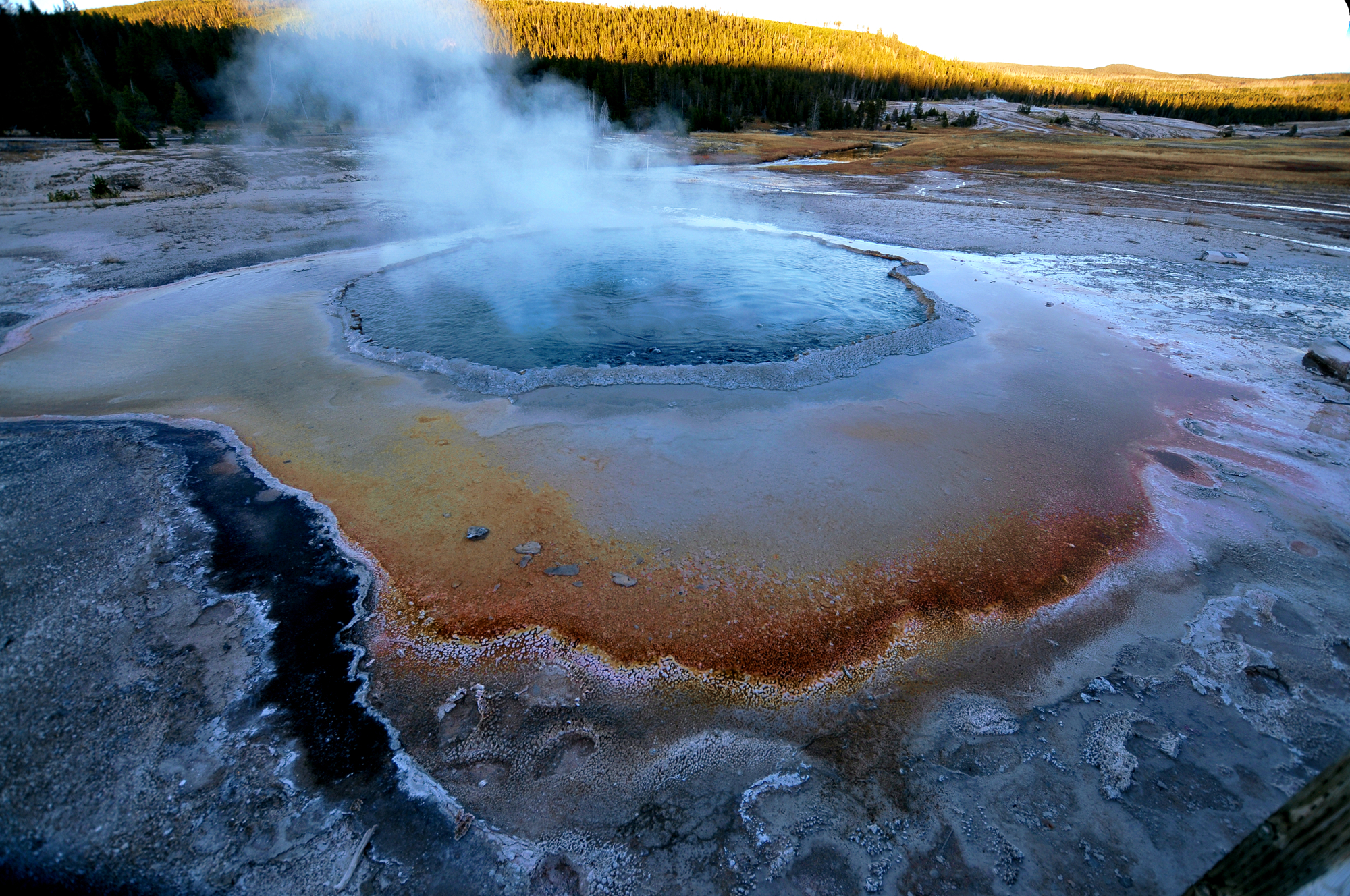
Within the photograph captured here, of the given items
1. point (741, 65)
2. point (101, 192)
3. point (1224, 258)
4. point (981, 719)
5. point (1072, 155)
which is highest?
point (741, 65)

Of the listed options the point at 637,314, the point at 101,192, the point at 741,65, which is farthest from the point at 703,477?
the point at 741,65

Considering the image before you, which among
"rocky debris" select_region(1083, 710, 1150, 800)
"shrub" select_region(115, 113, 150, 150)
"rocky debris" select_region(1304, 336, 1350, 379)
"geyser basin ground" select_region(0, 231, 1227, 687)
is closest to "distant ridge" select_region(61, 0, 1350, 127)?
"shrub" select_region(115, 113, 150, 150)

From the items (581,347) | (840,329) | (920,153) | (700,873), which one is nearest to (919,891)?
(700,873)

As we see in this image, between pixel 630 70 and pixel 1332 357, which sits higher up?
pixel 630 70

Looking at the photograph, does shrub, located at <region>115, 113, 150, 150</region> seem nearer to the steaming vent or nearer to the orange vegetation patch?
the steaming vent

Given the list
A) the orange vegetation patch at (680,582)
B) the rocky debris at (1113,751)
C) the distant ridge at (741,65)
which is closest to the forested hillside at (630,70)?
the distant ridge at (741,65)

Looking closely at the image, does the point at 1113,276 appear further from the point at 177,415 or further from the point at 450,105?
the point at 450,105

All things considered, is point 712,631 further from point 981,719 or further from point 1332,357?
point 1332,357
